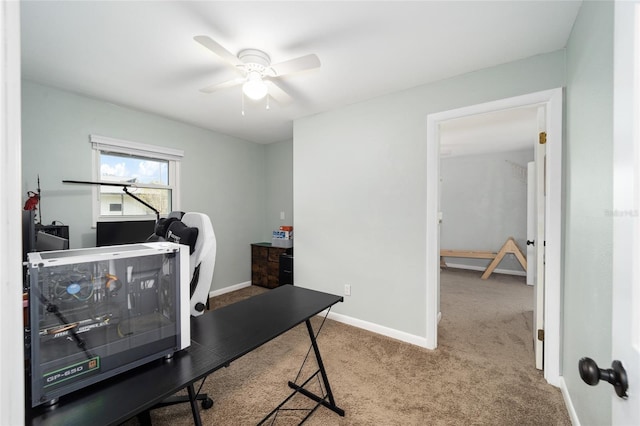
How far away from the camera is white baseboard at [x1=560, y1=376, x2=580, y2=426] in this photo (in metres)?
1.57

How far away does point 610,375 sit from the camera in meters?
0.61

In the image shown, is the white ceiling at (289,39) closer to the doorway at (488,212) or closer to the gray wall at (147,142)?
the gray wall at (147,142)

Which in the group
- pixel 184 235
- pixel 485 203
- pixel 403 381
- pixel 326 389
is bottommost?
pixel 403 381

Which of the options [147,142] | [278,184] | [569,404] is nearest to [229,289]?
[278,184]

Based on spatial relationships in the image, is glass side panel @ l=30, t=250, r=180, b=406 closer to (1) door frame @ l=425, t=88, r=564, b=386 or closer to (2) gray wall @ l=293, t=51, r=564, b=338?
(2) gray wall @ l=293, t=51, r=564, b=338

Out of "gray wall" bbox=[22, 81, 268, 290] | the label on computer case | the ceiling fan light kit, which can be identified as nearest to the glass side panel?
the label on computer case

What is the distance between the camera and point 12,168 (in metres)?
0.40

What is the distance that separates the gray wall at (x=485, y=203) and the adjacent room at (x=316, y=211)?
1.64 m

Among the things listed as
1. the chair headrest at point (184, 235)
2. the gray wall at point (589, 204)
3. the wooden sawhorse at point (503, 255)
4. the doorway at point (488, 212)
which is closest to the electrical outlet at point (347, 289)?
the doorway at point (488, 212)

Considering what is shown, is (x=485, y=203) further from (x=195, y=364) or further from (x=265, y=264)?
(x=195, y=364)

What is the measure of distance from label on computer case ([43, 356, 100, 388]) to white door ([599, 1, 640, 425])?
56.0 inches

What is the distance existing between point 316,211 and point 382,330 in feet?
4.96

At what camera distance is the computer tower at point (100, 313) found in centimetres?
80

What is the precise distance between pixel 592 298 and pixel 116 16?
311cm
